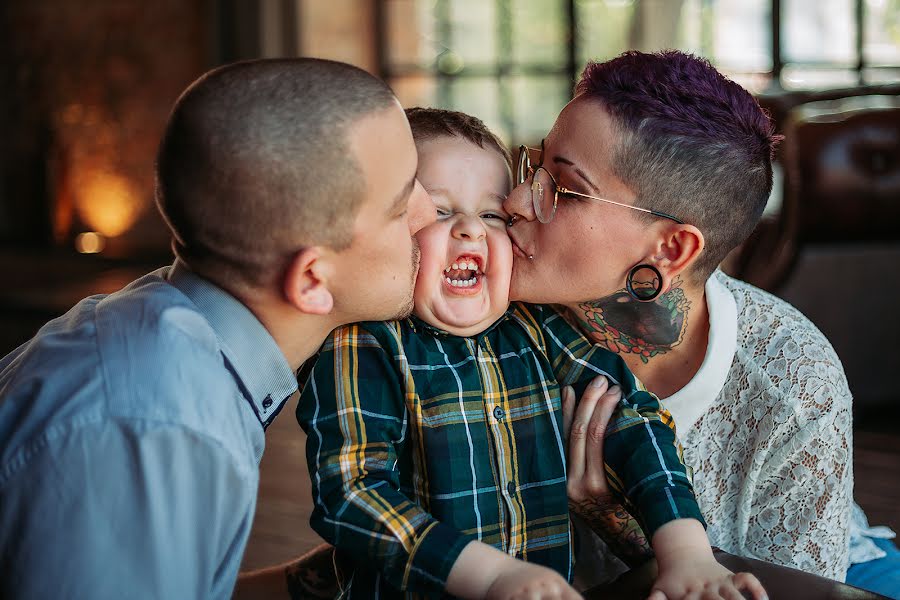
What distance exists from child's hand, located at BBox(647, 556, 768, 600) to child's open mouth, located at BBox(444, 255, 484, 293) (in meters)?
0.45

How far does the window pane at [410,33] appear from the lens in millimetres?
8703

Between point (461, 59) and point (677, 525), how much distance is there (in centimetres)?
780

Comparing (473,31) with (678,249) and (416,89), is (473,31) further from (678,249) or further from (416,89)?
(678,249)

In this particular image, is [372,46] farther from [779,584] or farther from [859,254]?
[779,584]

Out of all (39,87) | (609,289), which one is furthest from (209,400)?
(39,87)

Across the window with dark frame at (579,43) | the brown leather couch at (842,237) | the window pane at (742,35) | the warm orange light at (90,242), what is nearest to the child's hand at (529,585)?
the brown leather couch at (842,237)

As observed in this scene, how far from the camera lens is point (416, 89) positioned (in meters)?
8.77

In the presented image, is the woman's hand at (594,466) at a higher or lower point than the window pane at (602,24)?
lower

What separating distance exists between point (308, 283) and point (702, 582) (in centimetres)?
58

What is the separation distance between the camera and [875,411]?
13.0 feet

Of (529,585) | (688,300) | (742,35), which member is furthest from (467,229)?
(742,35)

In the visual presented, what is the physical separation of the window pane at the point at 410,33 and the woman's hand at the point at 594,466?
25.3 feet

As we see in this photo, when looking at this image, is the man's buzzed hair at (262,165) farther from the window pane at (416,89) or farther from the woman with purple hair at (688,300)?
the window pane at (416,89)

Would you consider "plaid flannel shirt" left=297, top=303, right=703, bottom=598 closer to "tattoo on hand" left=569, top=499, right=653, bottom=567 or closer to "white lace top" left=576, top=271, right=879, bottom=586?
"tattoo on hand" left=569, top=499, right=653, bottom=567
